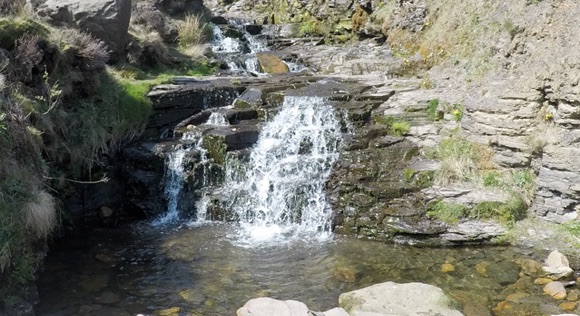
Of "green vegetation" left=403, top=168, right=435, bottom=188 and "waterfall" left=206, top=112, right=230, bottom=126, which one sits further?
"waterfall" left=206, top=112, right=230, bottom=126

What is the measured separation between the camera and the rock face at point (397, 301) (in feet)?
20.1

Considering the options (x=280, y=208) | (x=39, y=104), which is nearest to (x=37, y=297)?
(x=39, y=104)

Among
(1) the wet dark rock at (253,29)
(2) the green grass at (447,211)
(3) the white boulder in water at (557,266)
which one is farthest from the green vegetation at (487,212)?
(1) the wet dark rock at (253,29)

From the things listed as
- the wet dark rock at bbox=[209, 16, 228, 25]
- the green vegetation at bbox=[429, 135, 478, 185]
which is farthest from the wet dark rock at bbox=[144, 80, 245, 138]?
the wet dark rock at bbox=[209, 16, 228, 25]

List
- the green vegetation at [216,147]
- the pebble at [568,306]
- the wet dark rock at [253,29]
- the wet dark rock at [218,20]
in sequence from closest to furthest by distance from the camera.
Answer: the pebble at [568,306] < the green vegetation at [216,147] < the wet dark rock at [253,29] < the wet dark rock at [218,20]

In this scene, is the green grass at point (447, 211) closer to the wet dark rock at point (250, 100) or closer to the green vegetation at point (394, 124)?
the green vegetation at point (394, 124)

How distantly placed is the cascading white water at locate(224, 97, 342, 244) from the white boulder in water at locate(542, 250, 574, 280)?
3506mm

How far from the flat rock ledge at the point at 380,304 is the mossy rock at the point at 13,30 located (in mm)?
6093

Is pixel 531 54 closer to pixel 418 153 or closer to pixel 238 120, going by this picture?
pixel 418 153

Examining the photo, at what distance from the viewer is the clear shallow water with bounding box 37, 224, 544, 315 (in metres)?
6.93

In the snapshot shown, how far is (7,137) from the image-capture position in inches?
275

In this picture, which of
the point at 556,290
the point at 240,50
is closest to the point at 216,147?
the point at 556,290

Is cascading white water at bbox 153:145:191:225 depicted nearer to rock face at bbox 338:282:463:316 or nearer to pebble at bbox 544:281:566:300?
rock face at bbox 338:282:463:316

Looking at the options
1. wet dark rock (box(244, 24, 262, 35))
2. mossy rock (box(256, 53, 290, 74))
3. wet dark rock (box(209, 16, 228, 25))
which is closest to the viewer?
mossy rock (box(256, 53, 290, 74))
